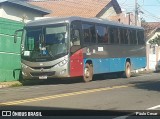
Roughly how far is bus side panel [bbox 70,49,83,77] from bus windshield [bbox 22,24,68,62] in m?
0.70

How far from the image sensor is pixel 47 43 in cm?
2044

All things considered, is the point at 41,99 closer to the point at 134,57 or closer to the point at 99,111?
the point at 99,111

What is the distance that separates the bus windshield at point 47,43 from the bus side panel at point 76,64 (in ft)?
2.31

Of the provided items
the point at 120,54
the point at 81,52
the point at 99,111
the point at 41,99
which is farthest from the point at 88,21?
the point at 99,111

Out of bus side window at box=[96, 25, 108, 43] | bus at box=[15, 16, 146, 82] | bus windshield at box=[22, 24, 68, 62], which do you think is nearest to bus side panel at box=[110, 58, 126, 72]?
bus at box=[15, 16, 146, 82]

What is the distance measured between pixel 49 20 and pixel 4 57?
3.40m

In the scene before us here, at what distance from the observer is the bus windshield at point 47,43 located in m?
20.3

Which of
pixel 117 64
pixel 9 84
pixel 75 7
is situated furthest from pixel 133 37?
pixel 75 7

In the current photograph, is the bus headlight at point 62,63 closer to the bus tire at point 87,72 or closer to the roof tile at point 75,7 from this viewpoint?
the bus tire at point 87,72

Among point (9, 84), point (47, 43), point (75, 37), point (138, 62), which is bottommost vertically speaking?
point (9, 84)

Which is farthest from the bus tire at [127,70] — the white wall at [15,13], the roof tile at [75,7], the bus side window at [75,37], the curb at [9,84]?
the roof tile at [75,7]

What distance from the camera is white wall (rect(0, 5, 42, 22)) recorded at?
93.9ft

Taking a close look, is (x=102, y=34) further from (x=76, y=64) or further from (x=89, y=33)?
(x=76, y=64)

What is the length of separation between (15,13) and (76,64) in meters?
10.2
